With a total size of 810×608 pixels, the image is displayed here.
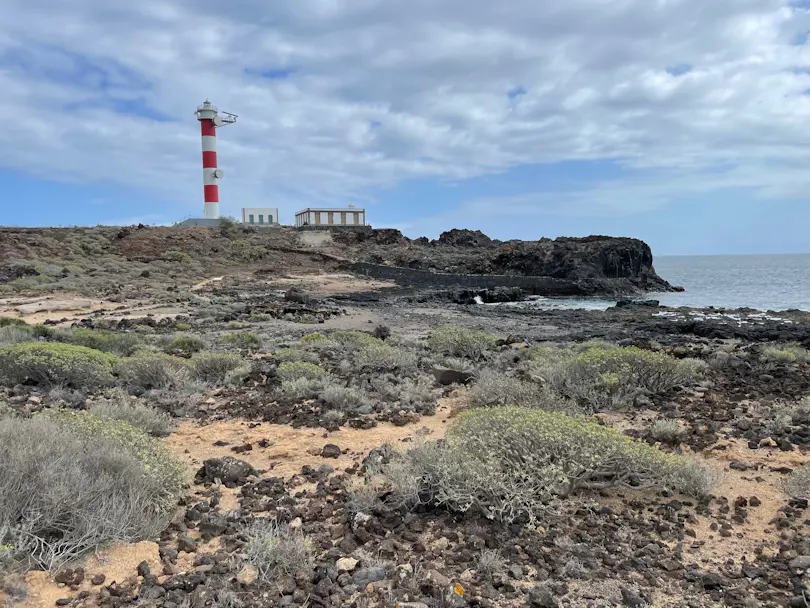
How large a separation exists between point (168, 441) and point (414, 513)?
3293mm

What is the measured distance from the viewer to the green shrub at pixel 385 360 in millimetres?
9844

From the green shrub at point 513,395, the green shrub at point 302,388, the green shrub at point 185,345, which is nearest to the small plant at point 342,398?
the green shrub at point 302,388

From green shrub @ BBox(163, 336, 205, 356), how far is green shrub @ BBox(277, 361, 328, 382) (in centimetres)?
371

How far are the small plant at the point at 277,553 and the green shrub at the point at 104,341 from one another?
8969mm

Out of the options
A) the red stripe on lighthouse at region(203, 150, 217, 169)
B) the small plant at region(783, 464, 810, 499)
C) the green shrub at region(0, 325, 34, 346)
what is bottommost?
the small plant at region(783, 464, 810, 499)

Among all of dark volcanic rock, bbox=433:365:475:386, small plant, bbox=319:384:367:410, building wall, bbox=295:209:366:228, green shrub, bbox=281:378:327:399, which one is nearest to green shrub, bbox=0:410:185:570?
small plant, bbox=319:384:367:410

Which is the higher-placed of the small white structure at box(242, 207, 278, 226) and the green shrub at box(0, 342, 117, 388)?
the small white structure at box(242, 207, 278, 226)

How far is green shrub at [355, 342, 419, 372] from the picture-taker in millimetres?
9844

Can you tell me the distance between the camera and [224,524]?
396cm

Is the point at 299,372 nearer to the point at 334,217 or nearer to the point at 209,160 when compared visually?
the point at 209,160

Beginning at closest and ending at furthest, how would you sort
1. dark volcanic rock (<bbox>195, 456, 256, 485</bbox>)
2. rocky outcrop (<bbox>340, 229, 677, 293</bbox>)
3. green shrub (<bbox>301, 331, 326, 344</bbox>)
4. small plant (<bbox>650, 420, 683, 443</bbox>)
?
dark volcanic rock (<bbox>195, 456, 256, 485</bbox>) → small plant (<bbox>650, 420, 683, 443</bbox>) → green shrub (<bbox>301, 331, 326, 344</bbox>) → rocky outcrop (<bbox>340, 229, 677, 293</bbox>)

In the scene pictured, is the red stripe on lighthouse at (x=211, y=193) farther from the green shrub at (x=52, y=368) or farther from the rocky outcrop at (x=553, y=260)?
the green shrub at (x=52, y=368)

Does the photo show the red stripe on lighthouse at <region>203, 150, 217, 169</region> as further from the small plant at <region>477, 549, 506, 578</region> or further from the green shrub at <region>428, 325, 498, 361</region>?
the small plant at <region>477, 549, 506, 578</region>

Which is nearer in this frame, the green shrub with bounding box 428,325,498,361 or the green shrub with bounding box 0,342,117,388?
the green shrub with bounding box 0,342,117,388
